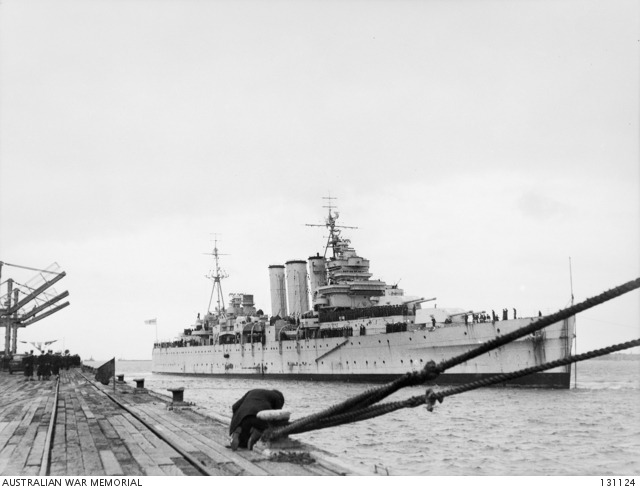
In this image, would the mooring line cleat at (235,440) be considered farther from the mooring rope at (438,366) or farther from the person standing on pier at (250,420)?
the mooring rope at (438,366)

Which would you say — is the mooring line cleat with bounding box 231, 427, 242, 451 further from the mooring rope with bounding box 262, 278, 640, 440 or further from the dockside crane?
the dockside crane

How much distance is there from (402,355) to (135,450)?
27.8 meters

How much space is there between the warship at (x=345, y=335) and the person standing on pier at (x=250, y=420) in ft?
76.7

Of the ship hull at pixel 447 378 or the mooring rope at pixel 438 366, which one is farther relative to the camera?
the ship hull at pixel 447 378

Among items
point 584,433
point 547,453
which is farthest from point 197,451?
point 584,433

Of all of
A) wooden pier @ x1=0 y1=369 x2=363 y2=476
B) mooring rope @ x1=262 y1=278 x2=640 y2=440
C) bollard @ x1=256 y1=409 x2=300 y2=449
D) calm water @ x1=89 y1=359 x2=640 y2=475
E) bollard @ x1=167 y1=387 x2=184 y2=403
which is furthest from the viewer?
bollard @ x1=167 y1=387 x2=184 y2=403

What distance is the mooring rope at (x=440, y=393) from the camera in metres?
3.59

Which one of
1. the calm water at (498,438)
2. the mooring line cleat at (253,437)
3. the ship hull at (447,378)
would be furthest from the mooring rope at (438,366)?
the ship hull at (447,378)

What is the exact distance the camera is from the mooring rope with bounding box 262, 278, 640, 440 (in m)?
3.36

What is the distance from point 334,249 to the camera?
48.1 meters

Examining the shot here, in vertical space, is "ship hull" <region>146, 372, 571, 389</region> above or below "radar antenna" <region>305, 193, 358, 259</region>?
below

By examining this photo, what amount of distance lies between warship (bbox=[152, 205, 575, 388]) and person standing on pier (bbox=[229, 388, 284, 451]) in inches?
920
